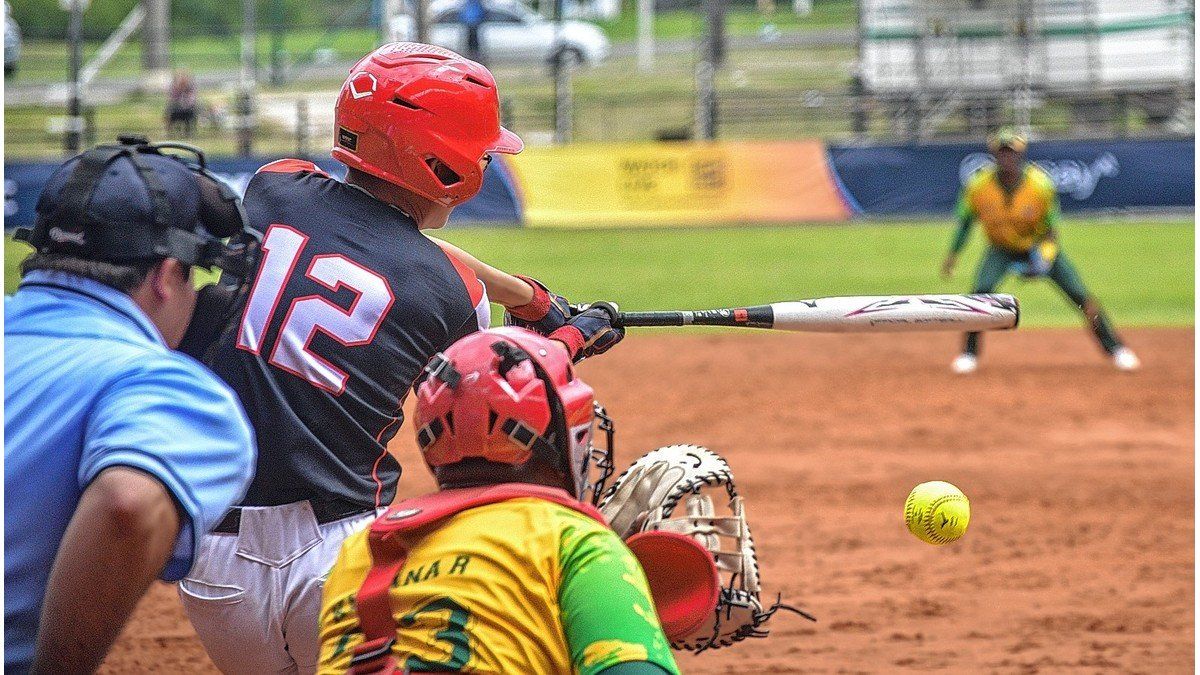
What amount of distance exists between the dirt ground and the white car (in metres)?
17.6

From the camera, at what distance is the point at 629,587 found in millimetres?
2525

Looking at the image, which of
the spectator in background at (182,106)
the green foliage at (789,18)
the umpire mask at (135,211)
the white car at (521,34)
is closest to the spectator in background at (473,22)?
the white car at (521,34)

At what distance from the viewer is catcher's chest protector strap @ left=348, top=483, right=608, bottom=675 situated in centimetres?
265

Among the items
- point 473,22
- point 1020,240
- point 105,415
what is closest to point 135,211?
point 105,415

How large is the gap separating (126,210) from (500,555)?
91 centimetres

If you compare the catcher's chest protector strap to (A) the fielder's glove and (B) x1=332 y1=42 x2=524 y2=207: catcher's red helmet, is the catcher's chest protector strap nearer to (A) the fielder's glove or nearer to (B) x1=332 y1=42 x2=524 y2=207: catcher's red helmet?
(B) x1=332 y1=42 x2=524 y2=207: catcher's red helmet

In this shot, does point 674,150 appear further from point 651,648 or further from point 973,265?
point 651,648

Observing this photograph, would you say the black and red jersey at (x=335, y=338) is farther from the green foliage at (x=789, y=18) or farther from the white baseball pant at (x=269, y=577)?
the green foliage at (x=789, y=18)

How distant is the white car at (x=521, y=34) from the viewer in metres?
32.1

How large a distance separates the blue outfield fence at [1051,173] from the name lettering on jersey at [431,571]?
69.2 ft

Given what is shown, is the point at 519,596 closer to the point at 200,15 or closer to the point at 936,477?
the point at 936,477

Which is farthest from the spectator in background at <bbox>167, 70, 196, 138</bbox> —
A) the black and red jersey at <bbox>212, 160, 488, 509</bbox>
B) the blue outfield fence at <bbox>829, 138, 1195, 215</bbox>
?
the black and red jersey at <bbox>212, 160, 488, 509</bbox>

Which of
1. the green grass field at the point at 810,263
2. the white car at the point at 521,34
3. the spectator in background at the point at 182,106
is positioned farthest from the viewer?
the white car at the point at 521,34

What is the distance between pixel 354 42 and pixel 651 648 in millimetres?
33398
